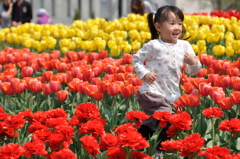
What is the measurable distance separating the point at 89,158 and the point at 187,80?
1.60 m

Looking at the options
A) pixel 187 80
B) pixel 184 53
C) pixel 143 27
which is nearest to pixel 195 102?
pixel 184 53

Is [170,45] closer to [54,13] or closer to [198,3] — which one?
[198,3]

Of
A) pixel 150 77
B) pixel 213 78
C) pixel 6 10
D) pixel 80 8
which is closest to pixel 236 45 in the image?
pixel 213 78

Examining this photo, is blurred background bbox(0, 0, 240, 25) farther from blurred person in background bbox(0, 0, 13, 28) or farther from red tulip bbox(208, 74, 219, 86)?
red tulip bbox(208, 74, 219, 86)

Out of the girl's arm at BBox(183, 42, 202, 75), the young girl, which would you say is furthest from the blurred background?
the young girl

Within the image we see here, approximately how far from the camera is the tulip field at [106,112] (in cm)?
244

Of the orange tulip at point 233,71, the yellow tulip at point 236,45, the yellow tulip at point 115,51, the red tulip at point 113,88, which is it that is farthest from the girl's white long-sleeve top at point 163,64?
the yellow tulip at point 115,51

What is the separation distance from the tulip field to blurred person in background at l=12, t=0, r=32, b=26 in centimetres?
534

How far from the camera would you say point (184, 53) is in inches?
148

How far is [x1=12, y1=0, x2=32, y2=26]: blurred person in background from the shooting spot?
1234cm

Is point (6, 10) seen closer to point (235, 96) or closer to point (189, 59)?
point (189, 59)

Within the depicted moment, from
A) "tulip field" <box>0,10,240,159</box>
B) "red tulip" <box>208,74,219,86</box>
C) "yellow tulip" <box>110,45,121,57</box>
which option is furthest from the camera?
"yellow tulip" <box>110,45,121,57</box>

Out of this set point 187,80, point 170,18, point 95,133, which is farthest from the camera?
point 187,80

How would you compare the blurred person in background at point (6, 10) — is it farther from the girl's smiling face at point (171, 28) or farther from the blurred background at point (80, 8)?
the blurred background at point (80, 8)
